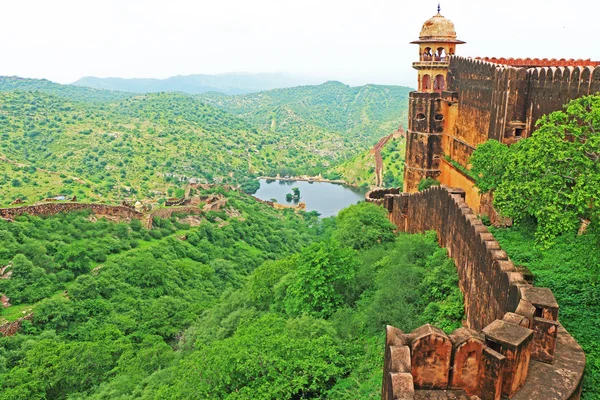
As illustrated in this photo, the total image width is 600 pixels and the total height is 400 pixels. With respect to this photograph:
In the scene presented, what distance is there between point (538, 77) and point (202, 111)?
448 feet

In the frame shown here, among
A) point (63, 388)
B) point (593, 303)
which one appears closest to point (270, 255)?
→ point (63, 388)

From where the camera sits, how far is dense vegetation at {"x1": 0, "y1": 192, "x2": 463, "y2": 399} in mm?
13070

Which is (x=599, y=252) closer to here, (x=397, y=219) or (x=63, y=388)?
(x=397, y=219)

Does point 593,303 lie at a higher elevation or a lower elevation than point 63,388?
higher

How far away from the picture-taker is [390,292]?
14.4 meters

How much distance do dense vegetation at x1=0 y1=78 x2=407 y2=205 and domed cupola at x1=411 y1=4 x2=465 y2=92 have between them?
126 feet

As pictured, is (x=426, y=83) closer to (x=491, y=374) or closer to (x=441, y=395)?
(x=491, y=374)

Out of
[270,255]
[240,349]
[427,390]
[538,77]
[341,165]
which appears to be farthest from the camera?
[341,165]

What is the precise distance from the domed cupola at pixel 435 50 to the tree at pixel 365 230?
38.0 ft

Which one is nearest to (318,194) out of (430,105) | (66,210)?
(66,210)

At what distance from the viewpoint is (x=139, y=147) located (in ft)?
308

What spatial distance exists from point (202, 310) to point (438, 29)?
2197 centimetres

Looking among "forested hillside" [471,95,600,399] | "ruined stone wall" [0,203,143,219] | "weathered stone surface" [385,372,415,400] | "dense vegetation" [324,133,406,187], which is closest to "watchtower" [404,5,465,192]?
"forested hillside" [471,95,600,399]

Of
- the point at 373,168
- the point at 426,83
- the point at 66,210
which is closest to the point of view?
the point at 426,83
